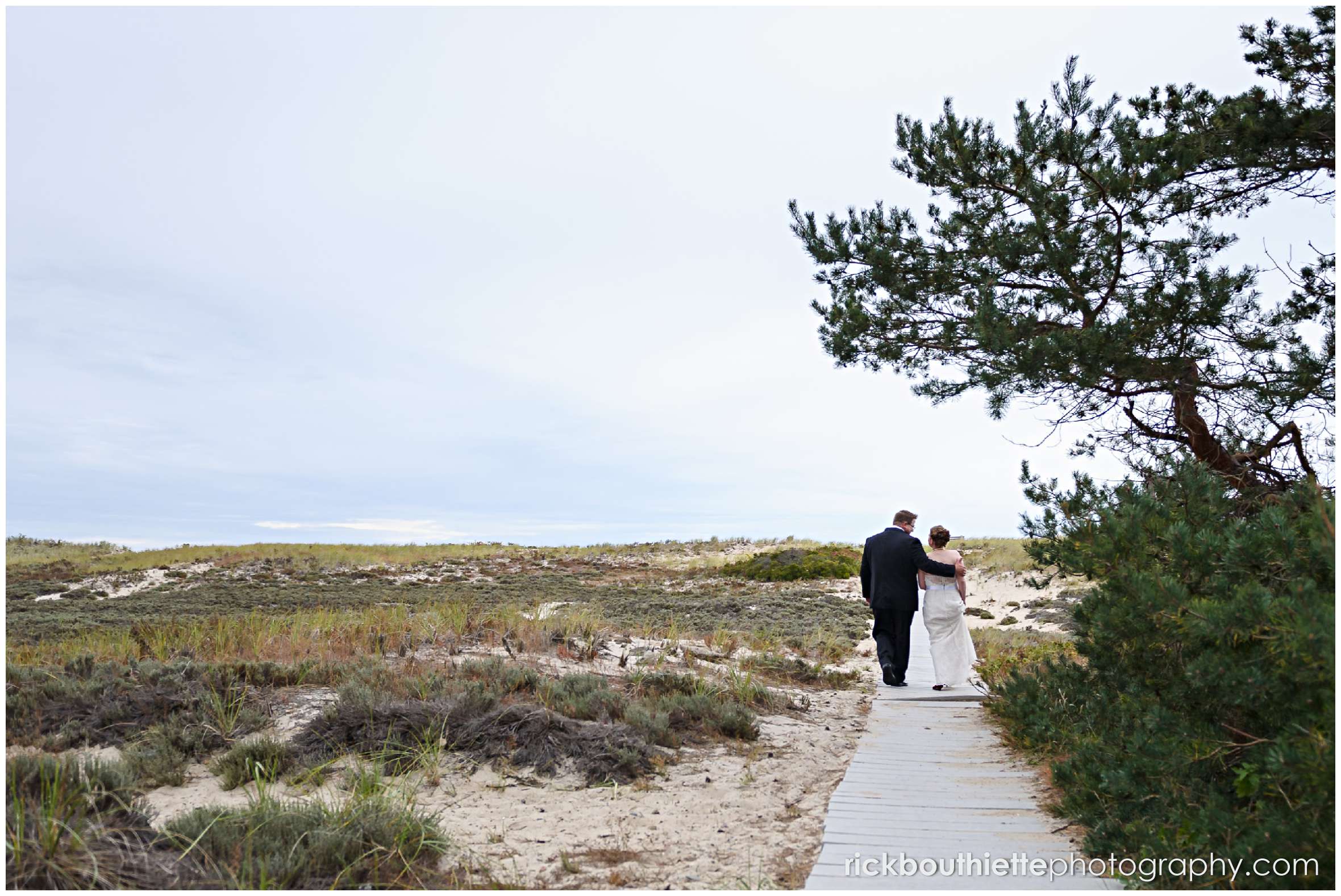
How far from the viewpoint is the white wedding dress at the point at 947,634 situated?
963 centimetres

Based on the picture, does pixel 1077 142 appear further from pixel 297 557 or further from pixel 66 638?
pixel 297 557

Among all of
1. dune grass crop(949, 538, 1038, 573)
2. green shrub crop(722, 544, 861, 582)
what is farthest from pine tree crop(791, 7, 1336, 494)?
green shrub crop(722, 544, 861, 582)

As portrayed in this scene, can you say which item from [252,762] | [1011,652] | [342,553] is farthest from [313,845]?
[342,553]

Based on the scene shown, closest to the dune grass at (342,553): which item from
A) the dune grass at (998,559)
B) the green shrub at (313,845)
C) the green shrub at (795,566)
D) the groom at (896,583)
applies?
the green shrub at (795,566)

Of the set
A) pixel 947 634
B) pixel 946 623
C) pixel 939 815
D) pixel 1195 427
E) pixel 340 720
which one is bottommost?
pixel 939 815

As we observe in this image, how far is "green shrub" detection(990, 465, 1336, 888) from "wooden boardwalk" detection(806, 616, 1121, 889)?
0.33m

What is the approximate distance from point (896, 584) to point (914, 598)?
0.80 ft

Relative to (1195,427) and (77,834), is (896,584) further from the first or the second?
(77,834)

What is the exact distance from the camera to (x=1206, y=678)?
12.2ft

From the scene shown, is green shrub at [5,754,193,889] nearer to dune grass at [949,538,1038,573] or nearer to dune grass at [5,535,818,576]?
dune grass at [949,538,1038,573]

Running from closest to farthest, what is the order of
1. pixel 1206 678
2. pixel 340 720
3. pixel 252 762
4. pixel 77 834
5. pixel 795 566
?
1. pixel 1206 678
2. pixel 77 834
3. pixel 252 762
4. pixel 340 720
5. pixel 795 566

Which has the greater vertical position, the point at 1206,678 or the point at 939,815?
the point at 1206,678

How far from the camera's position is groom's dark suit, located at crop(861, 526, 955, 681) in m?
9.66

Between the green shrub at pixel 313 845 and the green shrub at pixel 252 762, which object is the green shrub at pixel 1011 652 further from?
the green shrub at pixel 252 762
